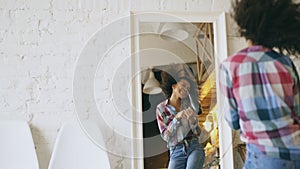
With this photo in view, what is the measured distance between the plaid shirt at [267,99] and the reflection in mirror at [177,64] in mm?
675

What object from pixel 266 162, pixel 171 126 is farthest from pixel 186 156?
pixel 266 162

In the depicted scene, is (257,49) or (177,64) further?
(177,64)

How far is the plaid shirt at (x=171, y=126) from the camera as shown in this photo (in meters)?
1.50

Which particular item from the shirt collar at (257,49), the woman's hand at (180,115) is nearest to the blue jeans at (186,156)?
the woman's hand at (180,115)

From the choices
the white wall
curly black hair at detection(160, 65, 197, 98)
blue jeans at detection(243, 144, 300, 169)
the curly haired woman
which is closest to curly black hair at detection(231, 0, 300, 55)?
the curly haired woman

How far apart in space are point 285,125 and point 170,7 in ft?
3.04

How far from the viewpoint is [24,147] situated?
1404mm

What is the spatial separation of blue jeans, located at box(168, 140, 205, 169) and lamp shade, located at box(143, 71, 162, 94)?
10.3 inches

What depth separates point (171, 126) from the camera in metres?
1.51

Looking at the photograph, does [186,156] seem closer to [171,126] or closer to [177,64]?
[171,126]

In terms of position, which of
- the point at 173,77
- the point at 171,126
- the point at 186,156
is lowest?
the point at 186,156

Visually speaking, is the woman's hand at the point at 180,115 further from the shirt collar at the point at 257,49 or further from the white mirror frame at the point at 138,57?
the shirt collar at the point at 257,49

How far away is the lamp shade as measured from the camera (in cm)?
151

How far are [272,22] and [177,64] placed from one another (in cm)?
70
